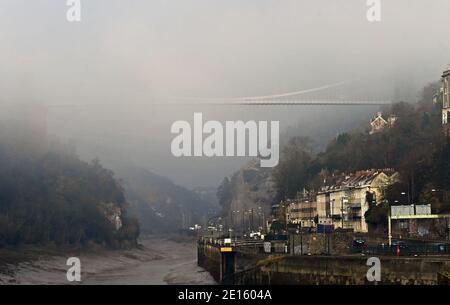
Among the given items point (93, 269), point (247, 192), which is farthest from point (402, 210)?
point (247, 192)

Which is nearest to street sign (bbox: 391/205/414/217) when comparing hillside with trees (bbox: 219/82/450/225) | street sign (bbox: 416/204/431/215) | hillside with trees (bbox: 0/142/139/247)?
street sign (bbox: 416/204/431/215)

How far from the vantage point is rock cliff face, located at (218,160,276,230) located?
148 meters

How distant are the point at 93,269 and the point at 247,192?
77.1m

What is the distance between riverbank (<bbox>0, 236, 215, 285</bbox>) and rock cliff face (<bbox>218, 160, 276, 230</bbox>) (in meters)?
34.9

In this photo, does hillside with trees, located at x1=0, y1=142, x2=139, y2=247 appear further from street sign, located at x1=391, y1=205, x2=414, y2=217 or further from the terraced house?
street sign, located at x1=391, y1=205, x2=414, y2=217

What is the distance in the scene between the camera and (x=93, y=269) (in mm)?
83188

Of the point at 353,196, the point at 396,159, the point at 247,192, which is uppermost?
the point at 396,159

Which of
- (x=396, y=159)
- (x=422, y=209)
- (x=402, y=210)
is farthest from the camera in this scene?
(x=396, y=159)

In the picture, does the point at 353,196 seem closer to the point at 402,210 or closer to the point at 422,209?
the point at 402,210

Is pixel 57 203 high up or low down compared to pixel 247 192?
down

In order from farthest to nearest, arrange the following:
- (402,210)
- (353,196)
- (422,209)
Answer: (353,196) < (402,210) < (422,209)

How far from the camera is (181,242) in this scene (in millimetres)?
171375

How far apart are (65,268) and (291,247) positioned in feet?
97.7
